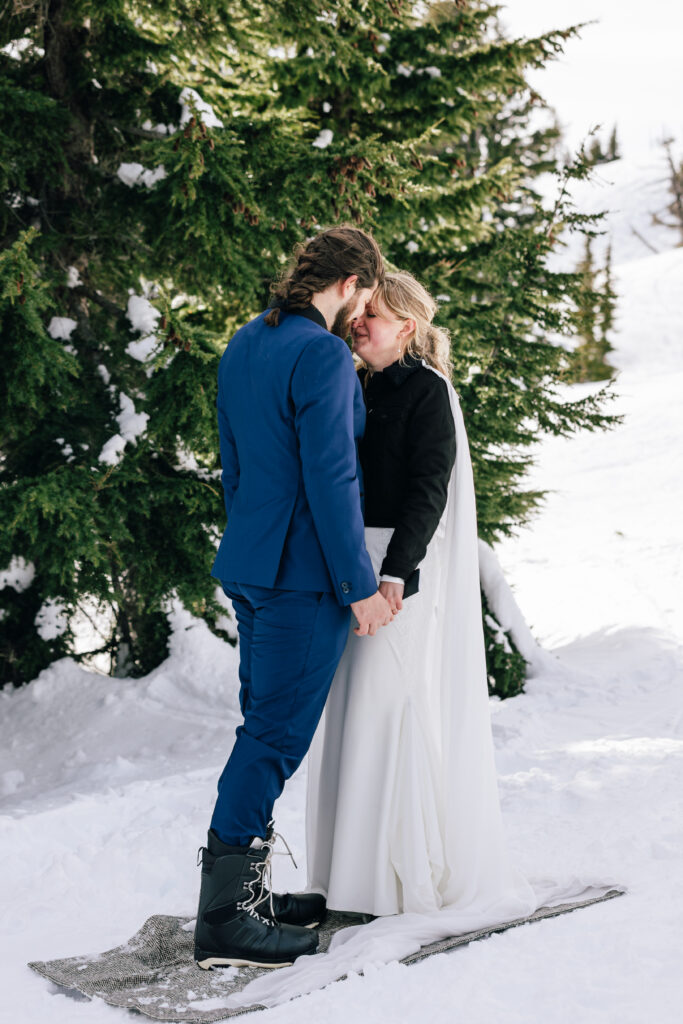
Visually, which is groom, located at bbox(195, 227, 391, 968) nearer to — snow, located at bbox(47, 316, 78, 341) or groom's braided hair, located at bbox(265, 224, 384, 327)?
groom's braided hair, located at bbox(265, 224, 384, 327)

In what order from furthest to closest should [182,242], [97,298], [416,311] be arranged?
[97,298] → [182,242] → [416,311]

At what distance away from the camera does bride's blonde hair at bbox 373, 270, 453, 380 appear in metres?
2.87

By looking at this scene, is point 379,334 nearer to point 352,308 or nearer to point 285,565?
point 352,308

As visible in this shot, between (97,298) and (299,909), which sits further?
(97,298)

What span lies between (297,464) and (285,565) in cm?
30

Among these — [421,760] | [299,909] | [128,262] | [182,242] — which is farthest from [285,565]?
[128,262]

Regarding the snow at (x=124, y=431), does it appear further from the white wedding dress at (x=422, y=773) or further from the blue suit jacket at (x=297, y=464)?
the white wedding dress at (x=422, y=773)

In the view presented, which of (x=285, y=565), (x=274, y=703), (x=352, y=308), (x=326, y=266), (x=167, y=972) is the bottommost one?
(x=167, y=972)

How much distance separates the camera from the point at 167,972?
8.35ft

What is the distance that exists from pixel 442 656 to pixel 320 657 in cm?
51

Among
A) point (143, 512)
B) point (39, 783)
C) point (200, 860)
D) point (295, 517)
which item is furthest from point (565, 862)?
point (39, 783)

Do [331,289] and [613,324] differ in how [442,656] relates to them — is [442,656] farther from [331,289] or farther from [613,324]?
[613,324]

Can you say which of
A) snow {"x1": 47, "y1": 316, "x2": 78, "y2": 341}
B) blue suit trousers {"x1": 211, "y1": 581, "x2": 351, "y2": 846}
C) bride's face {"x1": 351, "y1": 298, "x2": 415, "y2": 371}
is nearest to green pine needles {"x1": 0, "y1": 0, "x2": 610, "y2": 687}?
snow {"x1": 47, "y1": 316, "x2": 78, "y2": 341}

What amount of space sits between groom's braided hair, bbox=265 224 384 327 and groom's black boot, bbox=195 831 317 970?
1.60 m
